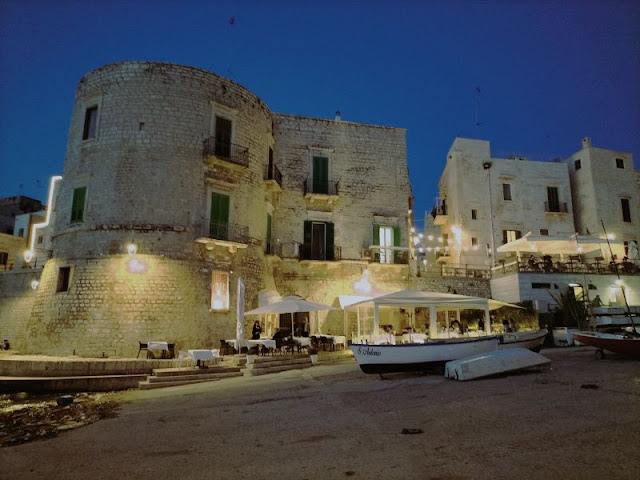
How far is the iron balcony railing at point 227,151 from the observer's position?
1681 centimetres

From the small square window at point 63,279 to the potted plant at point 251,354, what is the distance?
23.5 feet

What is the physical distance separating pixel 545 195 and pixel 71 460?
27773mm

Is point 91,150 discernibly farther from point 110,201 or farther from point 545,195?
point 545,195

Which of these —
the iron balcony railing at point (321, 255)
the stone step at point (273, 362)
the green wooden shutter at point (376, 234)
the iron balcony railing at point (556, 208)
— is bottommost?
the stone step at point (273, 362)

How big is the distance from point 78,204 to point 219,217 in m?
5.35

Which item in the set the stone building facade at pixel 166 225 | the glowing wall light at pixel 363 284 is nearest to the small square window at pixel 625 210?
the stone building facade at pixel 166 225

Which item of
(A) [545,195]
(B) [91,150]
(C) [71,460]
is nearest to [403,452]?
(C) [71,460]

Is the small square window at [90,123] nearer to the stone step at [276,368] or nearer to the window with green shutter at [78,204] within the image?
the window with green shutter at [78,204]

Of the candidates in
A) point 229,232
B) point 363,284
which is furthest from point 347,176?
point 229,232

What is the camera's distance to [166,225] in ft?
51.4

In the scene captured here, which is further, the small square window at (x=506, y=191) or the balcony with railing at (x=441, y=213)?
the balcony with railing at (x=441, y=213)

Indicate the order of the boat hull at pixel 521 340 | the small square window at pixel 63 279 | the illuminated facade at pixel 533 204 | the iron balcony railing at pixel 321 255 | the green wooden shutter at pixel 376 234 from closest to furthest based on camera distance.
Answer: the boat hull at pixel 521 340 → the small square window at pixel 63 279 → the iron balcony railing at pixel 321 255 → the green wooden shutter at pixel 376 234 → the illuminated facade at pixel 533 204

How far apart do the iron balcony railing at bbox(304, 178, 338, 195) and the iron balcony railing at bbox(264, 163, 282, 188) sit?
141 centimetres

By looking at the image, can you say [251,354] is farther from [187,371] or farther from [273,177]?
[273,177]
